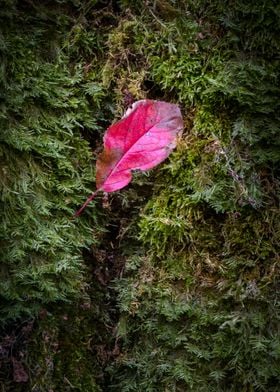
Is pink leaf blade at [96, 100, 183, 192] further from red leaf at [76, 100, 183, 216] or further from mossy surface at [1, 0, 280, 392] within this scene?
mossy surface at [1, 0, 280, 392]

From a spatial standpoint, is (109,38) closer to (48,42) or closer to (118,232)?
(48,42)

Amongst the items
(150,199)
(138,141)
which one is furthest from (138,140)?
(150,199)

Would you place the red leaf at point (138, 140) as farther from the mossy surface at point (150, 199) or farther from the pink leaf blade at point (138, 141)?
the mossy surface at point (150, 199)

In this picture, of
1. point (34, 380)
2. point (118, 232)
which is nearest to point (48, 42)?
point (118, 232)

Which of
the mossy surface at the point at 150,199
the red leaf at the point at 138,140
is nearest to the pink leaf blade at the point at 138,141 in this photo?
the red leaf at the point at 138,140

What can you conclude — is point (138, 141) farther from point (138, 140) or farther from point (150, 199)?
point (150, 199)

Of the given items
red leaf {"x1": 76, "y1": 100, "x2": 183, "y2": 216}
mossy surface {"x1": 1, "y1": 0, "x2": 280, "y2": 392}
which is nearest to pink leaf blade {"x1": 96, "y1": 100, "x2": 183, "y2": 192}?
red leaf {"x1": 76, "y1": 100, "x2": 183, "y2": 216}
